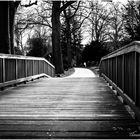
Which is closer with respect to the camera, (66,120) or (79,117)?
(66,120)

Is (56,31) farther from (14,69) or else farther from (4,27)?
(14,69)

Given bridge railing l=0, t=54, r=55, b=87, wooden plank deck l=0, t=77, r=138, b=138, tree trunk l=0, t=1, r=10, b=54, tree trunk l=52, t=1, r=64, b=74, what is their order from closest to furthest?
1. wooden plank deck l=0, t=77, r=138, b=138
2. bridge railing l=0, t=54, r=55, b=87
3. tree trunk l=0, t=1, r=10, b=54
4. tree trunk l=52, t=1, r=64, b=74

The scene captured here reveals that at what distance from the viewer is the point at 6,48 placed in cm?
1037

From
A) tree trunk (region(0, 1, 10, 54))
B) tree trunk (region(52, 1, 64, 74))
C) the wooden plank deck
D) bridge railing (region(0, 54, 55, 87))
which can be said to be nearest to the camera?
the wooden plank deck

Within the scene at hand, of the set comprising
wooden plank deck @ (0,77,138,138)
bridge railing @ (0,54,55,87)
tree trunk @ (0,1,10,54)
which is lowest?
wooden plank deck @ (0,77,138,138)

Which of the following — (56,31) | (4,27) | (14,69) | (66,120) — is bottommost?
(66,120)

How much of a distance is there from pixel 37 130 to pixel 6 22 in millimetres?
8168

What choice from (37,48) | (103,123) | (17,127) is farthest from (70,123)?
(37,48)

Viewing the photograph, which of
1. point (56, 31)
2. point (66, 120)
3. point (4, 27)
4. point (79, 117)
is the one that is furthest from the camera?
point (56, 31)

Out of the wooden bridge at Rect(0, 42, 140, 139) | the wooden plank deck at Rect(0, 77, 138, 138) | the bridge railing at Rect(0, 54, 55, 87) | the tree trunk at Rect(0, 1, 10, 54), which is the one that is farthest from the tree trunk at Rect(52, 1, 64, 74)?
the wooden plank deck at Rect(0, 77, 138, 138)

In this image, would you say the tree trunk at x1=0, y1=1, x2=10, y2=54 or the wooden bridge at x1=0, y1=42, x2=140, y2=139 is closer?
the wooden bridge at x1=0, y1=42, x2=140, y2=139

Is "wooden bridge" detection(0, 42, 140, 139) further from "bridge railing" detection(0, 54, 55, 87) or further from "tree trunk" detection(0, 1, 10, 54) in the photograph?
"tree trunk" detection(0, 1, 10, 54)

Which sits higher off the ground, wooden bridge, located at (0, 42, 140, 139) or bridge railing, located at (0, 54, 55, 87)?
bridge railing, located at (0, 54, 55, 87)

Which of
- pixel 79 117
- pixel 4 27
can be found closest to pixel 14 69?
pixel 4 27
